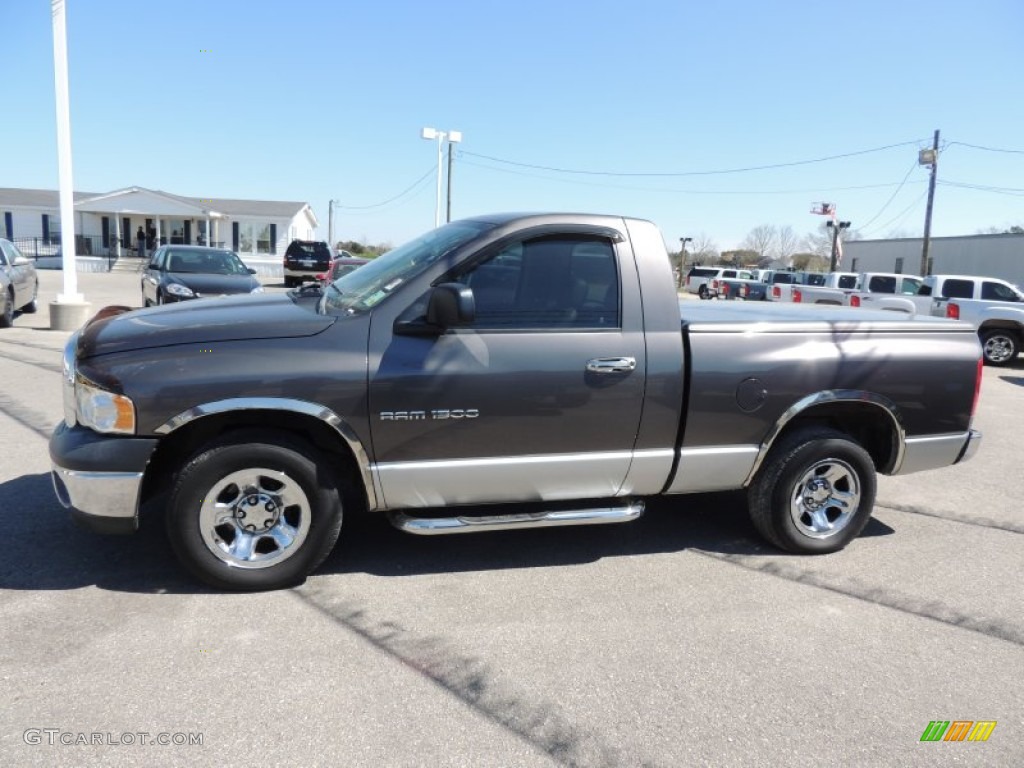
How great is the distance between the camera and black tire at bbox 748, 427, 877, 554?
430 centimetres

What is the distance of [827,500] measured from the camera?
4457 millimetres

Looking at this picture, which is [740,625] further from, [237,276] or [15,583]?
[237,276]

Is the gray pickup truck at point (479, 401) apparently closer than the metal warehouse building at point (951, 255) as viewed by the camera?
Yes

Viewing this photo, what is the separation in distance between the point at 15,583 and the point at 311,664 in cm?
172

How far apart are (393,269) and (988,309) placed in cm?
1466

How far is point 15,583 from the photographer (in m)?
3.62

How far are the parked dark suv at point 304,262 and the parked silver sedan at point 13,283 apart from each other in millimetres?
12761

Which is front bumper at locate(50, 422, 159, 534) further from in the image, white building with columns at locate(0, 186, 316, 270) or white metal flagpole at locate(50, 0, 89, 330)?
white building with columns at locate(0, 186, 316, 270)

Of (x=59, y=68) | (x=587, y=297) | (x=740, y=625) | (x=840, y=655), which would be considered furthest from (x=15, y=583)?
(x=59, y=68)

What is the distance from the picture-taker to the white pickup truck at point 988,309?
14461mm

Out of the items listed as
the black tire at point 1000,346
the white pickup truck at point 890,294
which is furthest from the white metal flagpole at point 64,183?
the black tire at point 1000,346

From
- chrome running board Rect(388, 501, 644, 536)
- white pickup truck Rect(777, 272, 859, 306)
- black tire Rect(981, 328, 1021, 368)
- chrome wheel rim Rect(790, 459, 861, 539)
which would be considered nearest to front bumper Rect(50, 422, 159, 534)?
chrome running board Rect(388, 501, 644, 536)

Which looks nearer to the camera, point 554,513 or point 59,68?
point 554,513

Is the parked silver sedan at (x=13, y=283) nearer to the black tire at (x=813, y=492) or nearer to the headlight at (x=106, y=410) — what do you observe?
Result: the headlight at (x=106, y=410)
